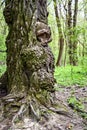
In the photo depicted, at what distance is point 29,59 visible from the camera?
5.17 meters

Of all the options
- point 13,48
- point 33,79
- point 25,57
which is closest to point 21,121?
point 33,79

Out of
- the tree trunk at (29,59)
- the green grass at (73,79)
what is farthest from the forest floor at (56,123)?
the green grass at (73,79)

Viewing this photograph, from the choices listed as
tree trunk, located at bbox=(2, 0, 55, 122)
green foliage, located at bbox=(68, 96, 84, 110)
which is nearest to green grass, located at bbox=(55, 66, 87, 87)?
A: green foliage, located at bbox=(68, 96, 84, 110)

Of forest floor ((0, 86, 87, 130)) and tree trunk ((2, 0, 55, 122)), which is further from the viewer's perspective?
tree trunk ((2, 0, 55, 122))

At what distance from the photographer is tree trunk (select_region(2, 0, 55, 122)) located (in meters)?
5.17

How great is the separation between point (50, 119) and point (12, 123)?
755 mm

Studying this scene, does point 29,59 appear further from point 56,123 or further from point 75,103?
point 75,103

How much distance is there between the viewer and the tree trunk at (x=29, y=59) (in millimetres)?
5168

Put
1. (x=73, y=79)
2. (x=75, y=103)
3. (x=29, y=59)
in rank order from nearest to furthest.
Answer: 1. (x=29, y=59)
2. (x=75, y=103)
3. (x=73, y=79)

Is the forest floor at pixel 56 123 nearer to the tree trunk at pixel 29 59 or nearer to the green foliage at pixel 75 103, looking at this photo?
the tree trunk at pixel 29 59

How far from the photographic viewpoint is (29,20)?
212 inches

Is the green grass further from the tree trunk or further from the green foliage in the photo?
the tree trunk

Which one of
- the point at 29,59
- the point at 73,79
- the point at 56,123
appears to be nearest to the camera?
the point at 56,123

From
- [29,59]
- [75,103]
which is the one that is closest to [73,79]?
[75,103]
